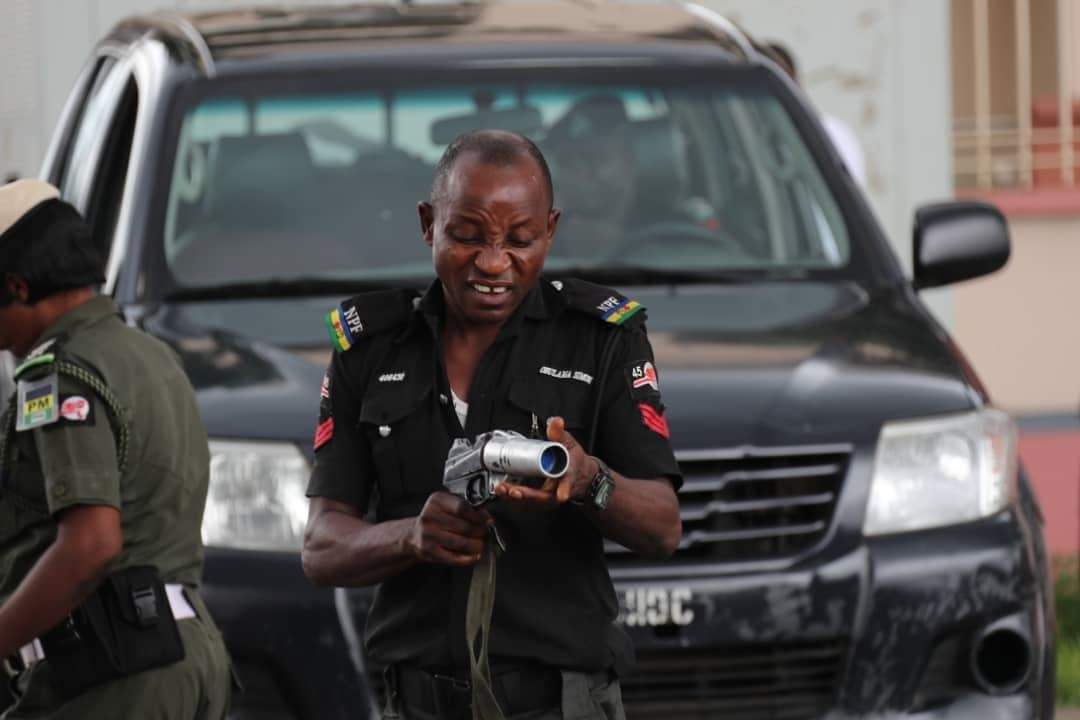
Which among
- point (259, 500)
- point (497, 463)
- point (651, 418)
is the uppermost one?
point (497, 463)

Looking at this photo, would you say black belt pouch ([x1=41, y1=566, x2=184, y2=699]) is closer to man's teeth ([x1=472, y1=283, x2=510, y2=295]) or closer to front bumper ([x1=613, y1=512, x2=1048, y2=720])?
man's teeth ([x1=472, y1=283, x2=510, y2=295])

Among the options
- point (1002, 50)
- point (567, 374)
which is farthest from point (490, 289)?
point (1002, 50)

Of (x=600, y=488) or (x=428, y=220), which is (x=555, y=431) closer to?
(x=600, y=488)

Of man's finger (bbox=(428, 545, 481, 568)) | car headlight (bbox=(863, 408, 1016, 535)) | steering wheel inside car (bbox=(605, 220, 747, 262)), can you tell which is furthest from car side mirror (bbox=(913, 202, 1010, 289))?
man's finger (bbox=(428, 545, 481, 568))

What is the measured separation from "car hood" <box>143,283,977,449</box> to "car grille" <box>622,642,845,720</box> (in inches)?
15.8

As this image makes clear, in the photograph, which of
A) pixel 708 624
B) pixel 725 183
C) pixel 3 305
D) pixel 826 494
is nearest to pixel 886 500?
pixel 826 494

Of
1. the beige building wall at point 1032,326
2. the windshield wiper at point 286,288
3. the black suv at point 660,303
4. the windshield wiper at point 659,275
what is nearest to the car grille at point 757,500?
the black suv at point 660,303

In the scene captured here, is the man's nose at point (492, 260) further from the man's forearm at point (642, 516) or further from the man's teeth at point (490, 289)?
the man's forearm at point (642, 516)

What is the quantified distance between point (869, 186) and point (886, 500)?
670 cm

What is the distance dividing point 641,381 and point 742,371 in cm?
176

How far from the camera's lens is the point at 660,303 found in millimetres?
5172

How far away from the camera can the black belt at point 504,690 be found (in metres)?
3.00

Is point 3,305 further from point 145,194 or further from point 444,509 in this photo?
point 145,194

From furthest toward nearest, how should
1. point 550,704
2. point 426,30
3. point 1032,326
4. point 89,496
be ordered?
point 1032,326 → point 426,30 → point 89,496 → point 550,704
